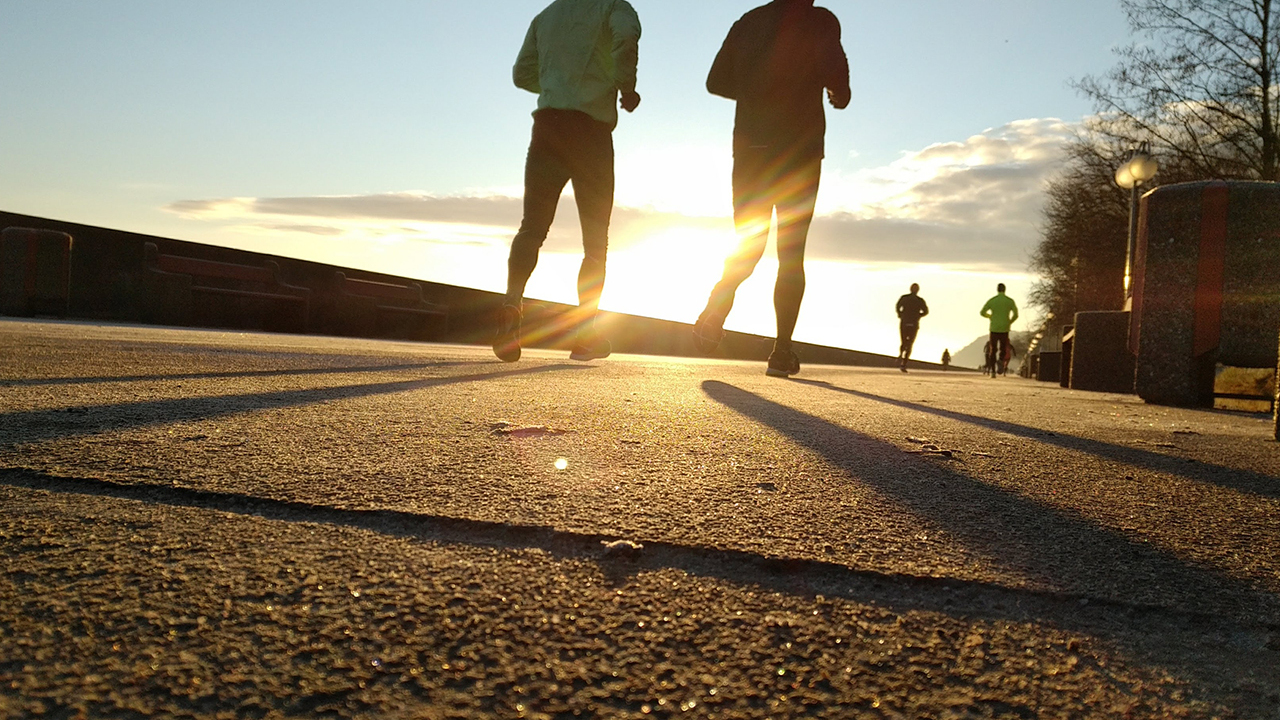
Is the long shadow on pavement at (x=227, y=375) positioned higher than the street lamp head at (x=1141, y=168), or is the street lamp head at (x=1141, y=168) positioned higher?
the street lamp head at (x=1141, y=168)

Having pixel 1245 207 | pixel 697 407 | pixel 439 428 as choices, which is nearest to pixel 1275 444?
pixel 697 407

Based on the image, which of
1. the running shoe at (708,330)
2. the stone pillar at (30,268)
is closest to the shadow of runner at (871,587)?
the running shoe at (708,330)

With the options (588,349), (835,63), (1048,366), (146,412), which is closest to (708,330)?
(588,349)

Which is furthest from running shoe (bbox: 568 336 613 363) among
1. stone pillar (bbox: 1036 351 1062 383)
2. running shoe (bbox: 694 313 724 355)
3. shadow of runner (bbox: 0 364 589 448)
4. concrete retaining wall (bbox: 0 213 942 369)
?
stone pillar (bbox: 1036 351 1062 383)

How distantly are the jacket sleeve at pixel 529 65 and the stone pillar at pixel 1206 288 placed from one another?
3.82m

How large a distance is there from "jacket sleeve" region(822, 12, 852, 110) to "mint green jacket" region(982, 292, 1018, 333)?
651 inches

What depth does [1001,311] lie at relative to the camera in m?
21.1

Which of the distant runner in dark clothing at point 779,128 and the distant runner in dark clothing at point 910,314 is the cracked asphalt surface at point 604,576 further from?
the distant runner in dark clothing at point 910,314

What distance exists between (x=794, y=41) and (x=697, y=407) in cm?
314

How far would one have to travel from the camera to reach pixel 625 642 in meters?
0.88

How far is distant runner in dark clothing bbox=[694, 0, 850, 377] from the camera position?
5461 mm

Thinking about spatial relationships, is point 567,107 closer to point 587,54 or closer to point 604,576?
point 587,54

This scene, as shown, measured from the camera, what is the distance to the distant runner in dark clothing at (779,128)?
5461 mm

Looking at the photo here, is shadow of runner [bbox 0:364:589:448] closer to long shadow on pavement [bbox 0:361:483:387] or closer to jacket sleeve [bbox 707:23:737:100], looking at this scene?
long shadow on pavement [bbox 0:361:483:387]
